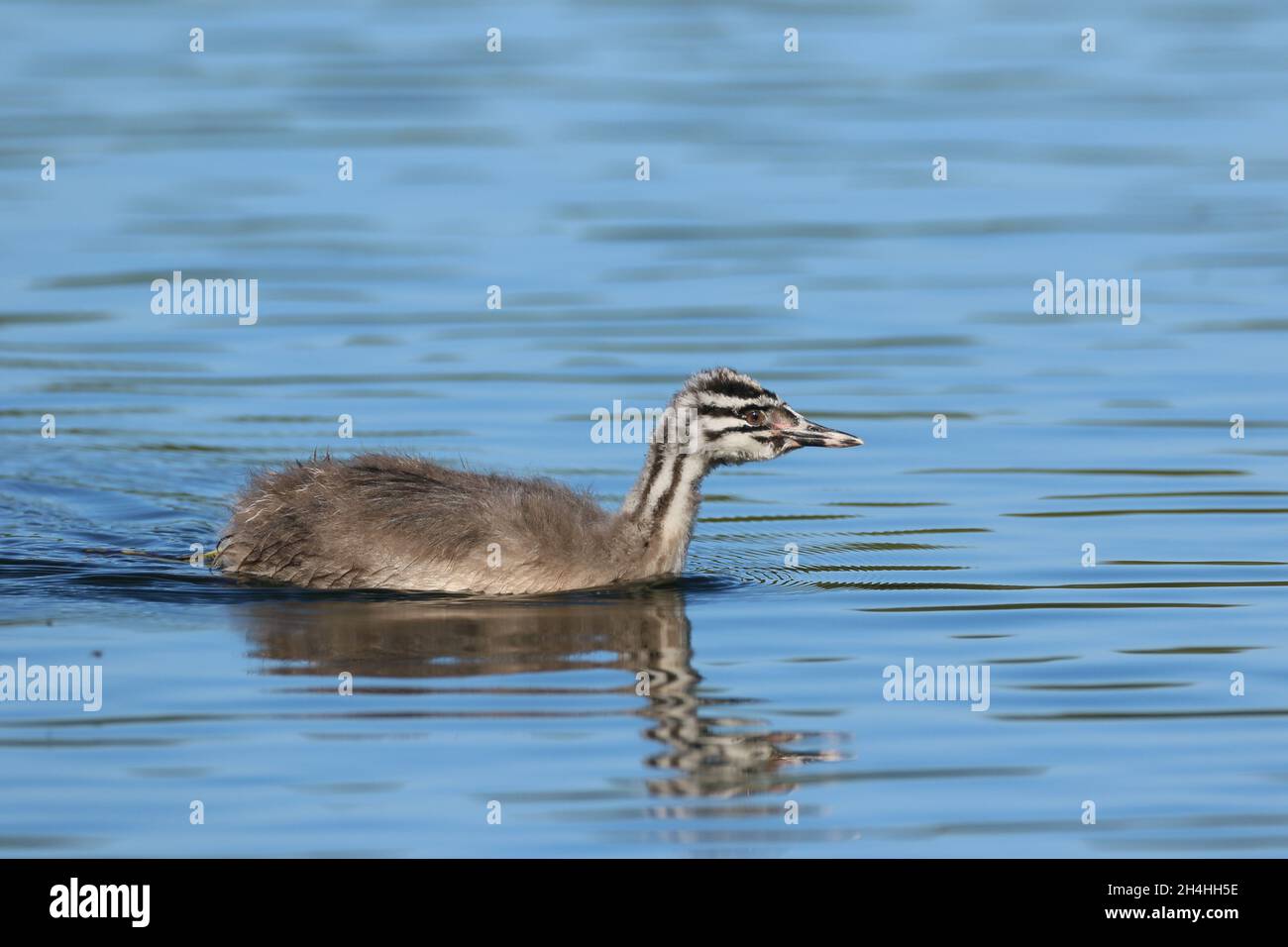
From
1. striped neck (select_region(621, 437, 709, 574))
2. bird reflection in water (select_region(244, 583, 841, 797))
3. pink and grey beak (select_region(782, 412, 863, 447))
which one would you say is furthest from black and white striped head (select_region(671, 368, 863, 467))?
bird reflection in water (select_region(244, 583, 841, 797))

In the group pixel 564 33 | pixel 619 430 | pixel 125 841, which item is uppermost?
pixel 564 33

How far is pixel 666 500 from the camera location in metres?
16.1

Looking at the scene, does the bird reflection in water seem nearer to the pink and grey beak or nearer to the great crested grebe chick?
the great crested grebe chick

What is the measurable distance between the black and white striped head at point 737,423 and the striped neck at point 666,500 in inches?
4.2

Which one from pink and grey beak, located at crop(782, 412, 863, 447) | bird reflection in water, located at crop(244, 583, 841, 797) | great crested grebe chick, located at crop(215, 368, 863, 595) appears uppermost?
pink and grey beak, located at crop(782, 412, 863, 447)

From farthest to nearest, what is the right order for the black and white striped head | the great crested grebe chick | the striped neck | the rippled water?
the striped neck < the black and white striped head < the great crested grebe chick < the rippled water

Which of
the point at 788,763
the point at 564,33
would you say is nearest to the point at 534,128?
the point at 564,33

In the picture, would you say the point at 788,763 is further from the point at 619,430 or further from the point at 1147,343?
the point at 1147,343

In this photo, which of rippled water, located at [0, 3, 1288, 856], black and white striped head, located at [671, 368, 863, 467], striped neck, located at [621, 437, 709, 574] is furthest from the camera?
striped neck, located at [621, 437, 709, 574]

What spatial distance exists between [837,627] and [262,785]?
15.0 feet

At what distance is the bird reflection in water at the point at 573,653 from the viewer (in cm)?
1241

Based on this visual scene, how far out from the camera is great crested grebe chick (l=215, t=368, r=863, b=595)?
15727 mm

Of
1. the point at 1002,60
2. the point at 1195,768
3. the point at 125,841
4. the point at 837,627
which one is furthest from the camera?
the point at 1002,60

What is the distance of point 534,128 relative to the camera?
95.6 ft
